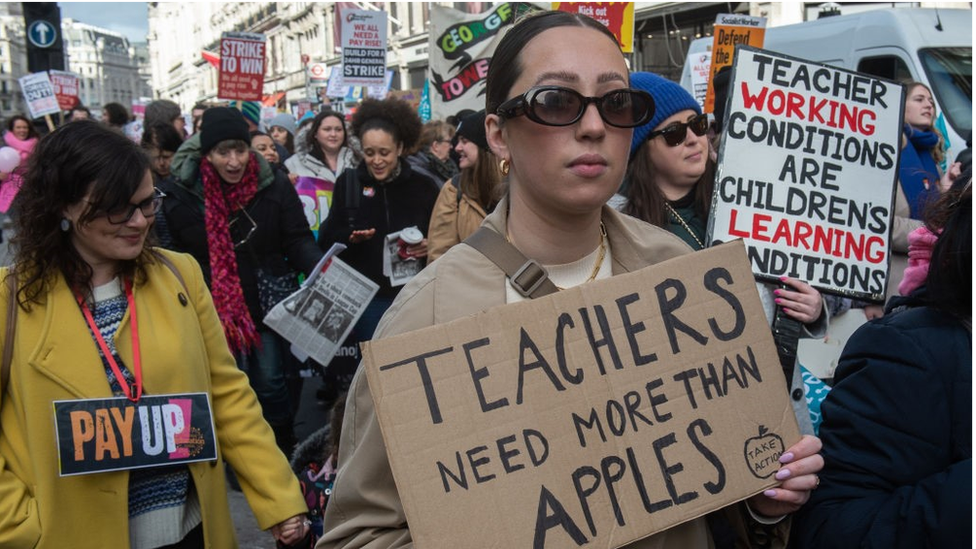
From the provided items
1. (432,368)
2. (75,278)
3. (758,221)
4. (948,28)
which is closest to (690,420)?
(432,368)

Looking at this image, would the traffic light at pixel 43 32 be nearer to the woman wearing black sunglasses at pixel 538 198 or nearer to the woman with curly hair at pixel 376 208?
the woman with curly hair at pixel 376 208

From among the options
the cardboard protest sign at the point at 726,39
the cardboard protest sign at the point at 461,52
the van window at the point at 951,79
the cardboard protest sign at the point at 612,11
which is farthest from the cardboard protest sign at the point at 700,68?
the cardboard protest sign at the point at 612,11

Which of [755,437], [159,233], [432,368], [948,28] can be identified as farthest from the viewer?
[948,28]

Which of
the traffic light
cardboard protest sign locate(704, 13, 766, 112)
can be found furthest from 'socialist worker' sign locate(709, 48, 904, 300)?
the traffic light

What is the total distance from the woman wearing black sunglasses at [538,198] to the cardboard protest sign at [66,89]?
16.5m

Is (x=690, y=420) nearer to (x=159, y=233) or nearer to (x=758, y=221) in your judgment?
(x=758, y=221)

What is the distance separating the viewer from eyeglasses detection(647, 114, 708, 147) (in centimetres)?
347

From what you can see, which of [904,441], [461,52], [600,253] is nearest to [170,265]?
[600,253]

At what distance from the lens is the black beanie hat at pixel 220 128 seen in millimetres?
5027

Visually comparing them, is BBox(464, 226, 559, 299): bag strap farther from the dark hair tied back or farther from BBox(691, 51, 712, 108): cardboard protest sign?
BBox(691, 51, 712, 108): cardboard protest sign

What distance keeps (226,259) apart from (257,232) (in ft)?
0.76

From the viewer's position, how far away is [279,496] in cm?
277

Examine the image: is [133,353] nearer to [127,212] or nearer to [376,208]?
[127,212]

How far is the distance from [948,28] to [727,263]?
30.2ft
